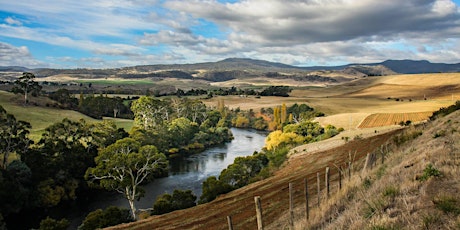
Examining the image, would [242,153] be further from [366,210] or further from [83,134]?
[366,210]

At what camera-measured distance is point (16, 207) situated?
42062 mm

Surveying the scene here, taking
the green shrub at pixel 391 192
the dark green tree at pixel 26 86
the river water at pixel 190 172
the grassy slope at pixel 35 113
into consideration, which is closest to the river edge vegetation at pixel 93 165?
the river water at pixel 190 172

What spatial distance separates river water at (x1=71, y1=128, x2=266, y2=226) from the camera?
4606 cm

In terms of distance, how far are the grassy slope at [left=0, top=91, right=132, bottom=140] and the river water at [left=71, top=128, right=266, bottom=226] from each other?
91.5 ft

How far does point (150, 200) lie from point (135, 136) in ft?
86.8

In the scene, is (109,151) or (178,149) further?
(178,149)

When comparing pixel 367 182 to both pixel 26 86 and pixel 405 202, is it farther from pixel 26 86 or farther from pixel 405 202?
pixel 26 86

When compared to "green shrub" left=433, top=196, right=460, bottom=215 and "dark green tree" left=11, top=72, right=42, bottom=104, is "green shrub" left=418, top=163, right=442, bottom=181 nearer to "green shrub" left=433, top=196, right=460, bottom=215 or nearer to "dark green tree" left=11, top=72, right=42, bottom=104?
"green shrub" left=433, top=196, right=460, bottom=215

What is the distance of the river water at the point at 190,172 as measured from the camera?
46.1 metres

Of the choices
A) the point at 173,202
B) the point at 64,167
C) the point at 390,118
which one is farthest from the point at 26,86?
the point at 390,118

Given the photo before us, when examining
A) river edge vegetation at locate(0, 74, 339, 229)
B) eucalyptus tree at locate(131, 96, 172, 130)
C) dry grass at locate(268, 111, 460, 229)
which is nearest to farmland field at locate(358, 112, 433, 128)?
river edge vegetation at locate(0, 74, 339, 229)

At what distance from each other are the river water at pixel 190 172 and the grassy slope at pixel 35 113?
1098 inches

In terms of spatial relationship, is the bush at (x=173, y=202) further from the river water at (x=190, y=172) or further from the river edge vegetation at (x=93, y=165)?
the river water at (x=190, y=172)

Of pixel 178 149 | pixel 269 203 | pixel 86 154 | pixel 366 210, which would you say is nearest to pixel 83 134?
pixel 86 154
